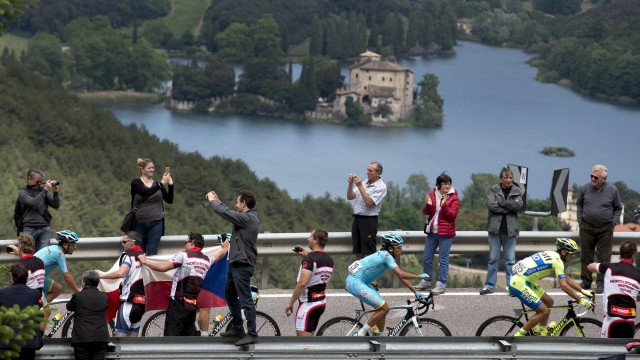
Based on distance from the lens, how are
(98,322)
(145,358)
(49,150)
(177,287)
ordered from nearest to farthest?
(145,358) → (98,322) → (177,287) → (49,150)

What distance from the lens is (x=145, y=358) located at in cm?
1059

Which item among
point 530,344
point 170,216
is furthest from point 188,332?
point 170,216

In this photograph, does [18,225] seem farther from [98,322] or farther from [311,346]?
[311,346]

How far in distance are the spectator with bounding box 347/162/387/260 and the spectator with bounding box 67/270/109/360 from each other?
4981mm

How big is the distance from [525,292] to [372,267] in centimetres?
157

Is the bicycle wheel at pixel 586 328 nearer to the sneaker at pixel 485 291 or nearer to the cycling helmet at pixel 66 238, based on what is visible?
the sneaker at pixel 485 291

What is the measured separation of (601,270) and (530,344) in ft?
8.02

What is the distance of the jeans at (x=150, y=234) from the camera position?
1614 cm

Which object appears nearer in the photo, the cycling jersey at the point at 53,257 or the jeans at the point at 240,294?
the jeans at the point at 240,294

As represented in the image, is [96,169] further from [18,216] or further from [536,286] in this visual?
[536,286]

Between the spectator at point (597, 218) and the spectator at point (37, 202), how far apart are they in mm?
6368

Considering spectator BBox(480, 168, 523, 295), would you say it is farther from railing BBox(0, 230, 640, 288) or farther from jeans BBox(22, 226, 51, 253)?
jeans BBox(22, 226, 51, 253)

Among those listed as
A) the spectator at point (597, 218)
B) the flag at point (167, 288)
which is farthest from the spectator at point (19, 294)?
the spectator at point (597, 218)

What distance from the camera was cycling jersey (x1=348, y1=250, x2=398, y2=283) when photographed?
1335cm
